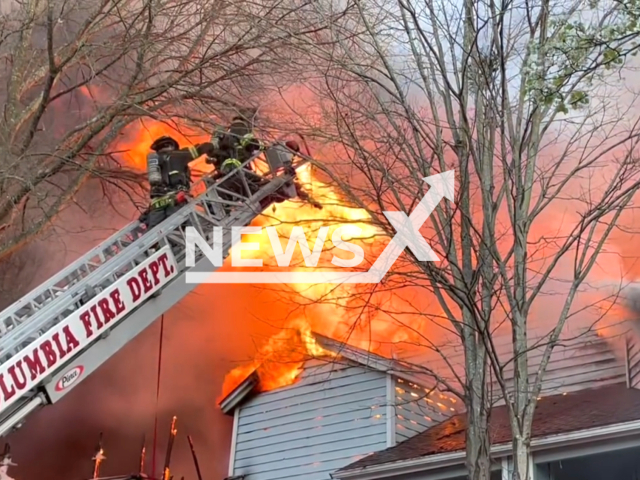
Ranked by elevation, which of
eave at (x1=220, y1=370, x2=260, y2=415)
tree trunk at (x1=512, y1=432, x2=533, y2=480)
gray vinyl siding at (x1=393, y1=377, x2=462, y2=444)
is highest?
eave at (x1=220, y1=370, x2=260, y2=415)

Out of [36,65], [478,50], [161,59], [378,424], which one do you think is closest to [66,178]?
[36,65]

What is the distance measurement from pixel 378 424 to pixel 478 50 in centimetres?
502

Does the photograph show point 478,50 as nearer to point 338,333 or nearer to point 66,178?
point 338,333

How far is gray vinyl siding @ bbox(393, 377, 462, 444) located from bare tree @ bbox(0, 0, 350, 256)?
393 centimetres

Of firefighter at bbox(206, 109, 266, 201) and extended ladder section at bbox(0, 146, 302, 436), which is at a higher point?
firefighter at bbox(206, 109, 266, 201)

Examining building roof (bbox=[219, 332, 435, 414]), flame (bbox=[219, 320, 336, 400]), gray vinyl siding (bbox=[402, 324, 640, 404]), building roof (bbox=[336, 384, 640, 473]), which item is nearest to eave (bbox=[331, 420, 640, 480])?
building roof (bbox=[336, 384, 640, 473])

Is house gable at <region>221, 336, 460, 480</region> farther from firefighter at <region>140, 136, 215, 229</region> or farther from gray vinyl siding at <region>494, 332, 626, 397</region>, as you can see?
firefighter at <region>140, 136, 215, 229</region>

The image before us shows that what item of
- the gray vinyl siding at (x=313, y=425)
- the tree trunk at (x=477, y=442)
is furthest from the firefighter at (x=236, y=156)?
the tree trunk at (x=477, y=442)

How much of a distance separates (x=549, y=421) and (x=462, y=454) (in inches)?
36.8

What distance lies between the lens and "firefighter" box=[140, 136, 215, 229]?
7105mm

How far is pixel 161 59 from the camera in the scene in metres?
7.98

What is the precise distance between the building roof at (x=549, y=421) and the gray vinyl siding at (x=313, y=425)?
27.9 inches

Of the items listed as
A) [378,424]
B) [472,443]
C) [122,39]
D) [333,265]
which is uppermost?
[122,39]

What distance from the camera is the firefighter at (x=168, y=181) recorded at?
7105 millimetres
